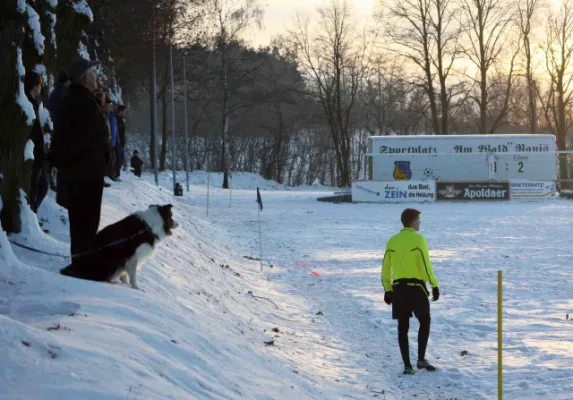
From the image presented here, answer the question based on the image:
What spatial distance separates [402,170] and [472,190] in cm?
518

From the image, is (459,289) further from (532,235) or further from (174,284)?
(532,235)

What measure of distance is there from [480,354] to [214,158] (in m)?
65.3

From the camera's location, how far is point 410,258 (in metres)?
8.16

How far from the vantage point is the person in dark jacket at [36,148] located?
807 cm

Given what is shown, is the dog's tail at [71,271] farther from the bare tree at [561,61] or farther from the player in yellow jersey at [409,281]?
the bare tree at [561,61]

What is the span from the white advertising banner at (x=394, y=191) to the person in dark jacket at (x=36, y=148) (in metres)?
27.0

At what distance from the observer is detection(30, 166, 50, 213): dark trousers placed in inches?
355

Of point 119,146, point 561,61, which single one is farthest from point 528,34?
point 119,146

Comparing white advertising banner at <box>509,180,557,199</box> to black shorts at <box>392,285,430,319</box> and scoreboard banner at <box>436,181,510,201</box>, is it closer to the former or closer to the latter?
scoreboard banner at <box>436,181,510,201</box>

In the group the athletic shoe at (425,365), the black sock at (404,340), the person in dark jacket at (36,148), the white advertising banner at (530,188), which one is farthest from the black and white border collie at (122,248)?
the white advertising banner at (530,188)

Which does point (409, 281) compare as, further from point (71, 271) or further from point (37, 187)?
point (37, 187)

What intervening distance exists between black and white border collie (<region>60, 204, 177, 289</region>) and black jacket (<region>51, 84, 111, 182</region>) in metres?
0.68

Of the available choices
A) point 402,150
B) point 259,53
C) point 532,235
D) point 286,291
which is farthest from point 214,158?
point 286,291

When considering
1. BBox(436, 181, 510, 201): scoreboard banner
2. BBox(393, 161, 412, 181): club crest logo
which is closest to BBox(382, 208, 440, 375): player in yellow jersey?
BBox(436, 181, 510, 201): scoreboard banner
